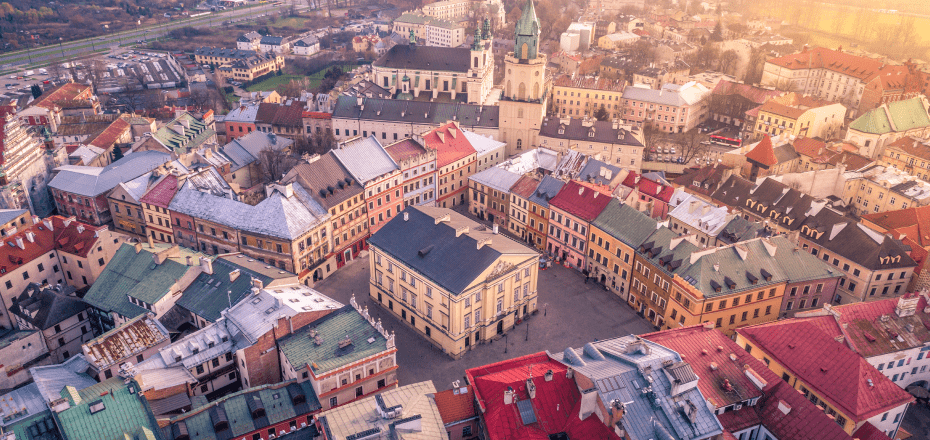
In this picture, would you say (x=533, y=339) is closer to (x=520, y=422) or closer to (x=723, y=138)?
(x=520, y=422)

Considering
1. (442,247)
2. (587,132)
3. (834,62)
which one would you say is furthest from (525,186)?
(834,62)

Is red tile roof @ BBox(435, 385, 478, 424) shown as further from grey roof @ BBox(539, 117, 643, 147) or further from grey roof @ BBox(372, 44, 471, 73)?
grey roof @ BBox(372, 44, 471, 73)

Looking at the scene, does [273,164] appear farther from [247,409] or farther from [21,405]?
[247,409]

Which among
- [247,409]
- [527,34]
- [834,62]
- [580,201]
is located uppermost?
[527,34]

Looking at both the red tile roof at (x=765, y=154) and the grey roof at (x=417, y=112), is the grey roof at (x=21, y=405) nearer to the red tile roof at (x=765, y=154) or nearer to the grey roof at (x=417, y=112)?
the grey roof at (x=417, y=112)

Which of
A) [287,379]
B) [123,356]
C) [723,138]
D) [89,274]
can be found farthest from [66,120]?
[723,138]

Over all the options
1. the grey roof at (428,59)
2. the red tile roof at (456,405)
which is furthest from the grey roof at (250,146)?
the red tile roof at (456,405)

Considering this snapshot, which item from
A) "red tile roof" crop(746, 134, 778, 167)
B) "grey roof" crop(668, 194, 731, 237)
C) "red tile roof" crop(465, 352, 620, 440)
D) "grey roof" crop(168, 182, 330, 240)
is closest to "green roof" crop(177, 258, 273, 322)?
"grey roof" crop(168, 182, 330, 240)
